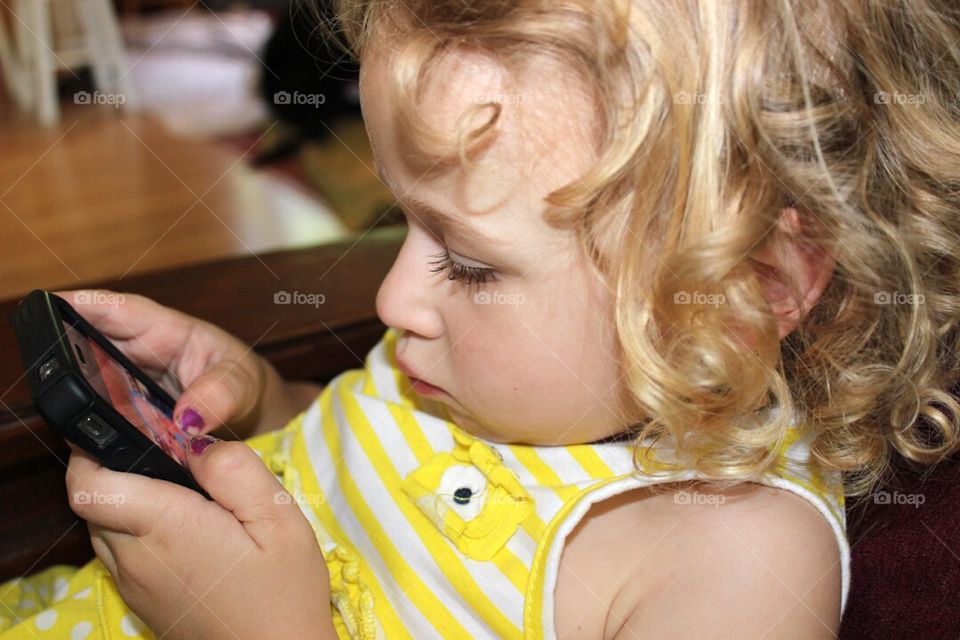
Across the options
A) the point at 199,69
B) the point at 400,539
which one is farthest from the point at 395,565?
the point at 199,69

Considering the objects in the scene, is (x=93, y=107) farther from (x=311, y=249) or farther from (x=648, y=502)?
(x=648, y=502)

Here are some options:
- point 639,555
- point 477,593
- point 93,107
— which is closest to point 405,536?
point 477,593

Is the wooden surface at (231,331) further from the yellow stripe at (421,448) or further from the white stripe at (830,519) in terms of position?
the white stripe at (830,519)

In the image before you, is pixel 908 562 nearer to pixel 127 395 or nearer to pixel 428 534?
pixel 428 534

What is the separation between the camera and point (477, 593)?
851 mm

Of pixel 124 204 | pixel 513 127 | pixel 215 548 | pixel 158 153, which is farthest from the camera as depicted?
pixel 158 153

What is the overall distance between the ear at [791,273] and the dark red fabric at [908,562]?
0.22 m

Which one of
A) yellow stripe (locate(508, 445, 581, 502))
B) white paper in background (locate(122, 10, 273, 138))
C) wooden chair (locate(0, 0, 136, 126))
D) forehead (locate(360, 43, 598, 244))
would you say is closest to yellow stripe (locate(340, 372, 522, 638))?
yellow stripe (locate(508, 445, 581, 502))

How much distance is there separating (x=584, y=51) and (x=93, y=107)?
3188 mm

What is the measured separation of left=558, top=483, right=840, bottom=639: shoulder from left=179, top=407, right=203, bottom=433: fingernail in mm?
403

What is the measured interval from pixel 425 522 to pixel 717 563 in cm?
29

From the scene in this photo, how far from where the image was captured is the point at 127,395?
2.87 ft

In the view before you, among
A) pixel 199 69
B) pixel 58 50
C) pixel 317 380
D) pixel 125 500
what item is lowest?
pixel 199 69

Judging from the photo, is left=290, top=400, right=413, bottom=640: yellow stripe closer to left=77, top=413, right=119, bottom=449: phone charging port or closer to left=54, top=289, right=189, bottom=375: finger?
left=54, top=289, right=189, bottom=375: finger
